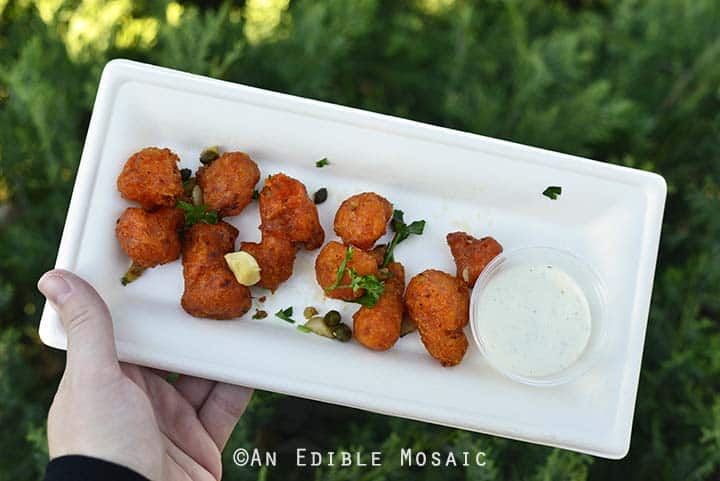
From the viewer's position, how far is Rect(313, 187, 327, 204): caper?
2445 mm

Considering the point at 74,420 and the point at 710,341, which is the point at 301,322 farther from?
the point at 710,341

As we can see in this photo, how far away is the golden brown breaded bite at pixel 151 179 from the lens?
2.24 m

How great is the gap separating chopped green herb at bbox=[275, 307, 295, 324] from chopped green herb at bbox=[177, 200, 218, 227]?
38cm

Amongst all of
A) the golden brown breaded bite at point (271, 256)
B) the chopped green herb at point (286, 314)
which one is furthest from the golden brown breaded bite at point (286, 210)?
the chopped green herb at point (286, 314)

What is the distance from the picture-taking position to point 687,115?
3.28m

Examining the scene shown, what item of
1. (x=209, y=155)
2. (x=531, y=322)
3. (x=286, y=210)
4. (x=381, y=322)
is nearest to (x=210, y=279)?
(x=286, y=210)

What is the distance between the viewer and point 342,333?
7.65 feet

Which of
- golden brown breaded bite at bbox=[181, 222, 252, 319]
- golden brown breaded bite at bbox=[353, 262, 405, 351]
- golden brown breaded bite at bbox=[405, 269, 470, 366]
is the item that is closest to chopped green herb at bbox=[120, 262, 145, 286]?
golden brown breaded bite at bbox=[181, 222, 252, 319]

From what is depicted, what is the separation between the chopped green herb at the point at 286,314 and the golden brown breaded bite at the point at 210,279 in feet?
0.39

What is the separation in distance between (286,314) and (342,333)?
0.68ft

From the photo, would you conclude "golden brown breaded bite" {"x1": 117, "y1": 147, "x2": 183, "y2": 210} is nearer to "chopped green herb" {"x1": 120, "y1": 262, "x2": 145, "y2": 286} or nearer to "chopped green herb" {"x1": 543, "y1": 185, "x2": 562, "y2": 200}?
"chopped green herb" {"x1": 120, "y1": 262, "x2": 145, "y2": 286}

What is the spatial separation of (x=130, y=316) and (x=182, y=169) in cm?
53

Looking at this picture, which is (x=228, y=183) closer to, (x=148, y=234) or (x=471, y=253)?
(x=148, y=234)

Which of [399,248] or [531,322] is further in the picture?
[399,248]
